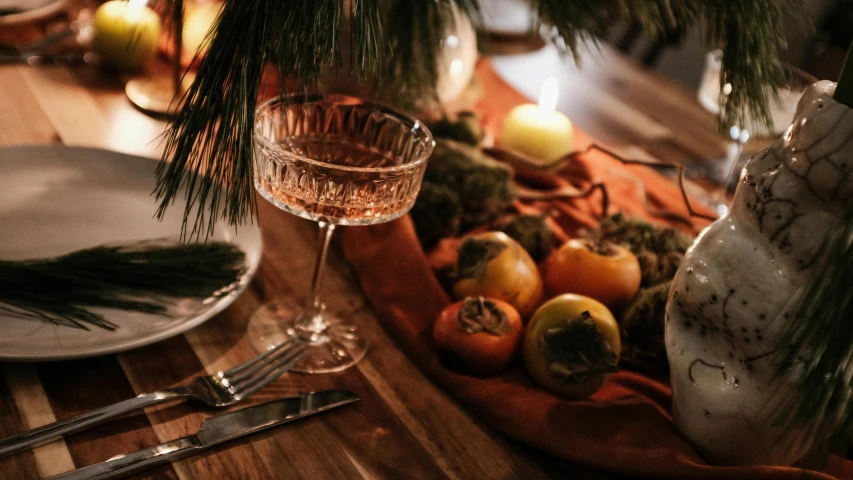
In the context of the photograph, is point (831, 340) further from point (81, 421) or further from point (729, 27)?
point (81, 421)

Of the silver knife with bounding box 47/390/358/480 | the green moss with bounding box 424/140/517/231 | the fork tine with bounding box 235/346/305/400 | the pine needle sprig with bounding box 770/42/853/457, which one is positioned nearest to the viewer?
the pine needle sprig with bounding box 770/42/853/457

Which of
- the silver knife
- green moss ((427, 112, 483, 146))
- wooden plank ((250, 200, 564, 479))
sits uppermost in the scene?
green moss ((427, 112, 483, 146))

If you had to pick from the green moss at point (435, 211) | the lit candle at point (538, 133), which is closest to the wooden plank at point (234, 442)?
the green moss at point (435, 211)

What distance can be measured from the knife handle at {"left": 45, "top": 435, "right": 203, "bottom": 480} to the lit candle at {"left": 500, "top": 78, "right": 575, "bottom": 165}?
0.62 metres

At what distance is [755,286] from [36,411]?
0.54 m

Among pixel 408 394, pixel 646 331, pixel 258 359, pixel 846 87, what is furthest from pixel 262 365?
pixel 846 87

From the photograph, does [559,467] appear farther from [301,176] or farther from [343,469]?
[301,176]

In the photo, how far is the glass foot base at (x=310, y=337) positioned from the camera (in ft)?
2.19

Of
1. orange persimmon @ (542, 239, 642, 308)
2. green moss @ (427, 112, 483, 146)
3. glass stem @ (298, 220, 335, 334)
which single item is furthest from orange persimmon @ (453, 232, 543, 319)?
green moss @ (427, 112, 483, 146)

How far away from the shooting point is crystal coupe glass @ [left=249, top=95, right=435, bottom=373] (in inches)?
24.0

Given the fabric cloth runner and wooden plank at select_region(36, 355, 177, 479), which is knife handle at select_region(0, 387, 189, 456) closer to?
wooden plank at select_region(36, 355, 177, 479)

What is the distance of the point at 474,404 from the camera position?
25.2 inches

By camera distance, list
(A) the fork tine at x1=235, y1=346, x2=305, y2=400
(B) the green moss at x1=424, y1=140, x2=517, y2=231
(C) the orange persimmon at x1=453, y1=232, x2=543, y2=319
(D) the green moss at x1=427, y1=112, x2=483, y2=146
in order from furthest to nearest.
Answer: (D) the green moss at x1=427, y1=112, x2=483, y2=146
(B) the green moss at x1=424, y1=140, x2=517, y2=231
(C) the orange persimmon at x1=453, y1=232, x2=543, y2=319
(A) the fork tine at x1=235, y1=346, x2=305, y2=400

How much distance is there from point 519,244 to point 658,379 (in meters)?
0.20
